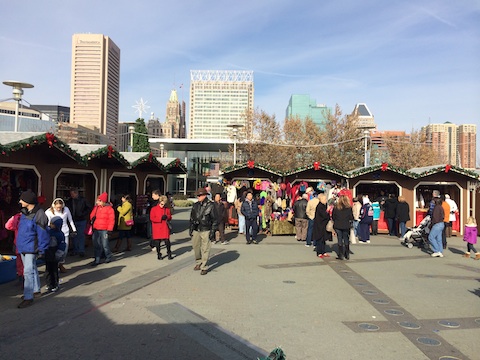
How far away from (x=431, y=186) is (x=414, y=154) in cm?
2220

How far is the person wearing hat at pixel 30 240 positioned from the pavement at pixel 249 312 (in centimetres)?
28

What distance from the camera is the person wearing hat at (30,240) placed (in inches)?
230

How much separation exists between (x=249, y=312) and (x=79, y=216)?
239 inches

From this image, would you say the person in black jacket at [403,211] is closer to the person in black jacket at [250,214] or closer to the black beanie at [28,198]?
the person in black jacket at [250,214]

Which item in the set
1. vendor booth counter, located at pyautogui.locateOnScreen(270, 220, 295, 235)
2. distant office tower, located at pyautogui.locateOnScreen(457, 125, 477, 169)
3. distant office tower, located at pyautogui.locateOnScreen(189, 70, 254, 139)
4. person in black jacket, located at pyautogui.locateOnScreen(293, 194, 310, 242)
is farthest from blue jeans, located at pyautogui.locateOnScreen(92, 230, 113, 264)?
distant office tower, located at pyautogui.locateOnScreen(189, 70, 254, 139)

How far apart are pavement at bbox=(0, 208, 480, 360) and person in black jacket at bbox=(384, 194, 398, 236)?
18.2ft

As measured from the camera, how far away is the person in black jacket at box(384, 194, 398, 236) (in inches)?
596

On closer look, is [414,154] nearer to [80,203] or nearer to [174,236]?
[174,236]

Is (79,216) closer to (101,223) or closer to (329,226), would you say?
(101,223)

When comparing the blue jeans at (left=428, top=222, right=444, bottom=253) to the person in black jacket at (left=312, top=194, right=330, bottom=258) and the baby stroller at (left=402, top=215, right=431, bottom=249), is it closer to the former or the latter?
the baby stroller at (left=402, top=215, right=431, bottom=249)

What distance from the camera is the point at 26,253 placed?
586 centimetres

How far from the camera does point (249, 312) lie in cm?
563

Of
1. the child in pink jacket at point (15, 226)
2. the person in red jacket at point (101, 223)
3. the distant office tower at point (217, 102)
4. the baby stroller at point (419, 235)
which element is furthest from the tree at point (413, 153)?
the distant office tower at point (217, 102)

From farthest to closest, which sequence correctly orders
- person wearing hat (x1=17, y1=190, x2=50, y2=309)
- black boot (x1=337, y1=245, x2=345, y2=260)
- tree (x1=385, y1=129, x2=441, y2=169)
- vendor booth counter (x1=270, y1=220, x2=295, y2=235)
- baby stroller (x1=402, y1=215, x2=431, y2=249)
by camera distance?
tree (x1=385, y1=129, x2=441, y2=169) < vendor booth counter (x1=270, y1=220, x2=295, y2=235) < baby stroller (x1=402, y1=215, x2=431, y2=249) < black boot (x1=337, y1=245, x2=345, y2=260) < person wearing hat (x1=17, y1=190, x2=50, y2=309)
